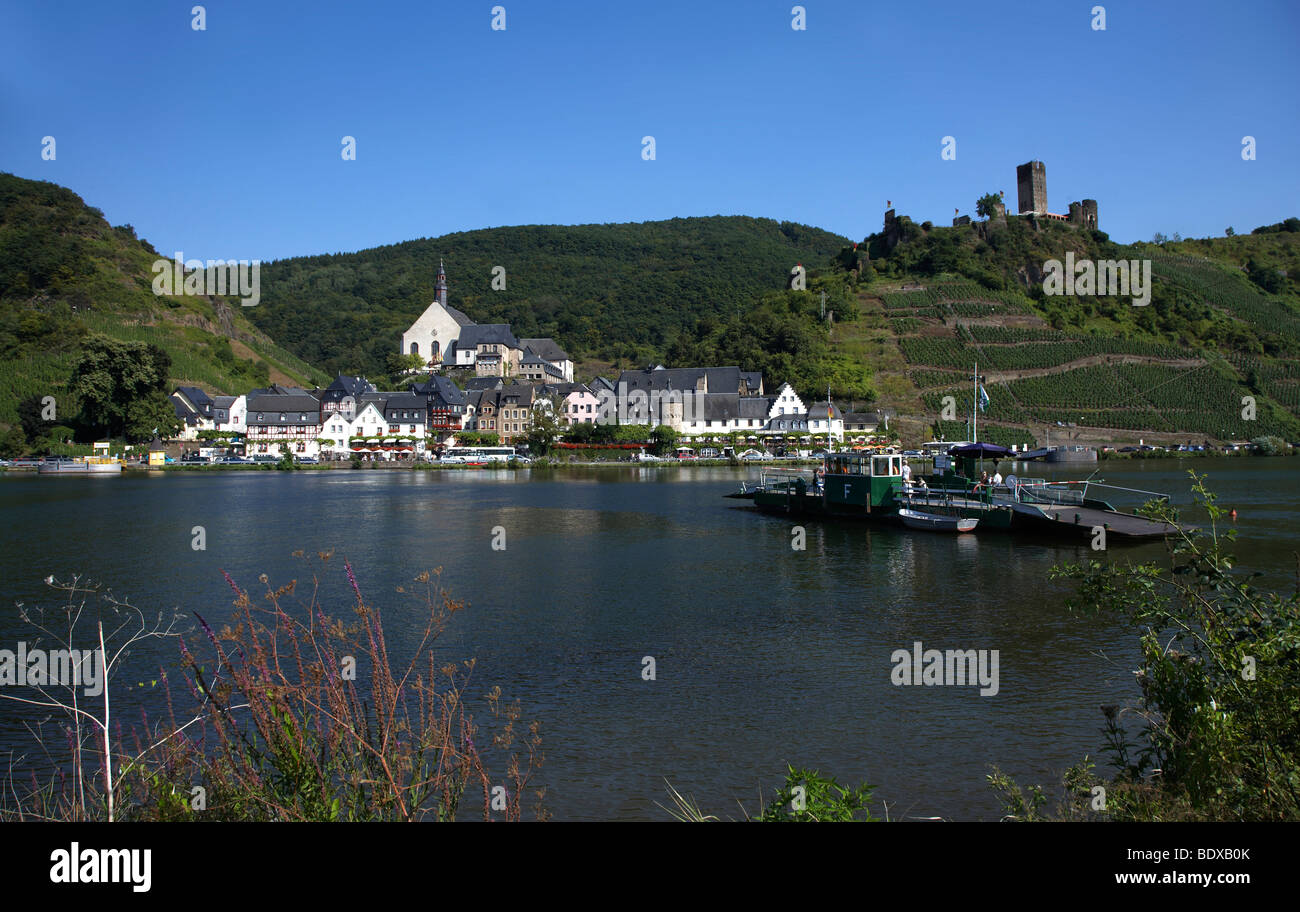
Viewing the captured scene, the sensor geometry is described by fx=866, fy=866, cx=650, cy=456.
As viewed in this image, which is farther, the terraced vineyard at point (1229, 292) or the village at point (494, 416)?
the terraced vineyard at point (1229, 292)

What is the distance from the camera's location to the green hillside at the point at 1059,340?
329ft

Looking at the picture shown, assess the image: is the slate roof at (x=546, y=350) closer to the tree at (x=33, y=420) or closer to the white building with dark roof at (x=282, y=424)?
the white building with dark roof at (x=282, y=424)

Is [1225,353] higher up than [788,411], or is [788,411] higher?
[1225,353]

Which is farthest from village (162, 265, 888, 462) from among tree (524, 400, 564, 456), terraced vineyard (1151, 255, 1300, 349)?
terraced vineyard (1151, 255, 1300, 349)

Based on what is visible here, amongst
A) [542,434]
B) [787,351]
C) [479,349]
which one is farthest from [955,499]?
[479,349]

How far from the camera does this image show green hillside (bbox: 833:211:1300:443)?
329 feet

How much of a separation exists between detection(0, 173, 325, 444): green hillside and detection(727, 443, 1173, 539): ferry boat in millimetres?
85687

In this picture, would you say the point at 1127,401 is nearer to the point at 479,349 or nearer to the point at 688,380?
the point at 688,380

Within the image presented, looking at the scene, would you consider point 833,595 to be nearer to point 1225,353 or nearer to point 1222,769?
point 1222,769

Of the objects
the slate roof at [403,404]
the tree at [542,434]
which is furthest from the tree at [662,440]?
the slate roof at [403,404]

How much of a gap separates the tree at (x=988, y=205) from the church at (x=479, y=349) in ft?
240

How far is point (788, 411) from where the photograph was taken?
334ft
